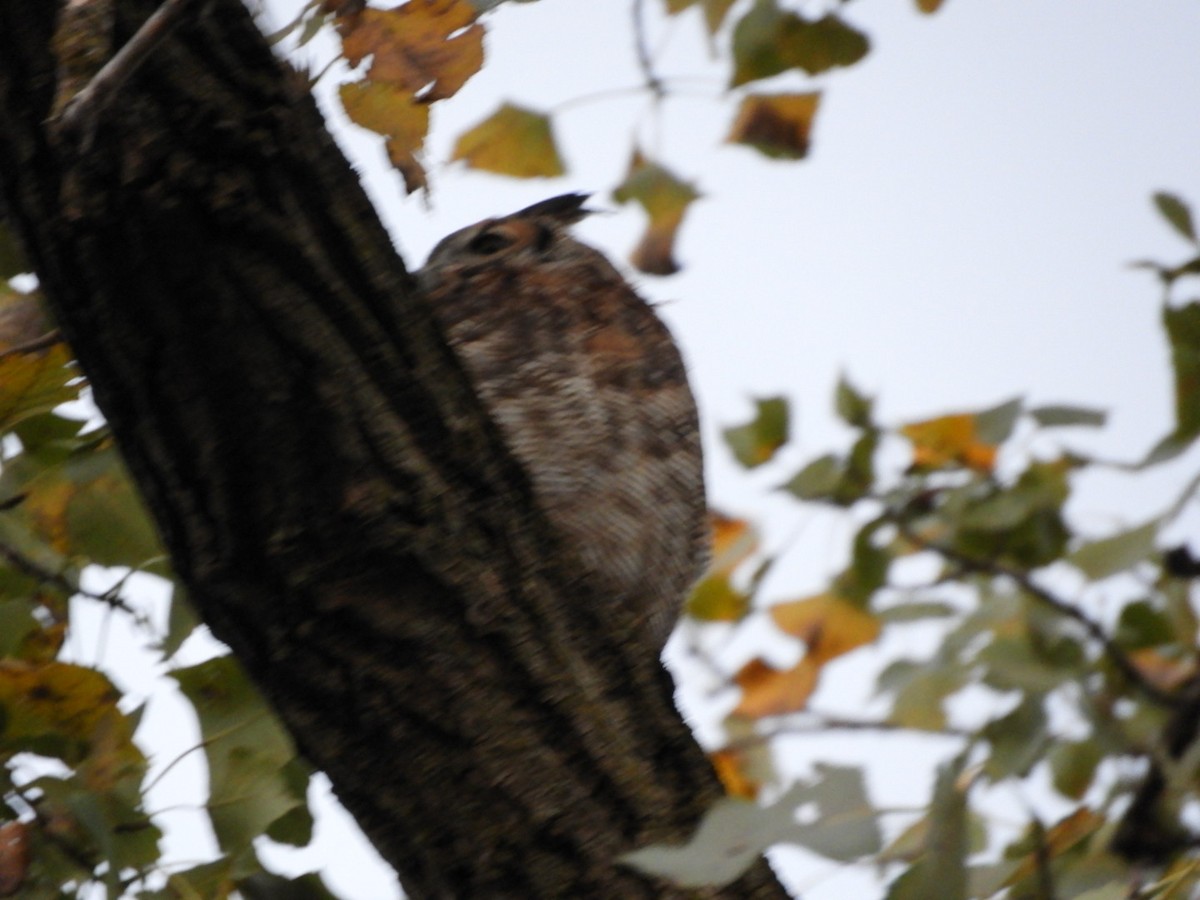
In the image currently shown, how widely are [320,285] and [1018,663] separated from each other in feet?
4.33

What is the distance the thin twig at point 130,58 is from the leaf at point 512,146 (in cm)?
88

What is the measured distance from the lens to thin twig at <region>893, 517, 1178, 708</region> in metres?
2.30

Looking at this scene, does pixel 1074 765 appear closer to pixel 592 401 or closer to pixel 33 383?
pixel 592 401

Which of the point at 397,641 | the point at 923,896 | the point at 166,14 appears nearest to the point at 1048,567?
the point at 923,896

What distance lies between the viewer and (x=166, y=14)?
0.94 meters

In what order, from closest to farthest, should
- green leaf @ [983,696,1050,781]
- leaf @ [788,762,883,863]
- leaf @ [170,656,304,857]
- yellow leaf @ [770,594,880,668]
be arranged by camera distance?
leaf @ [788,762,883,863]
leaf @ [170,656,304,857]
green leaf @ [983,696,1050,781]
yellow leaf @ [770,594,880,668]

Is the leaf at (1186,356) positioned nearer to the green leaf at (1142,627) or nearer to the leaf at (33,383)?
the green leaf at (1142,627)

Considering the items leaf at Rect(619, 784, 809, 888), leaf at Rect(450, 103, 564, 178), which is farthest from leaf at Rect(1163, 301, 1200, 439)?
leaf at Rect(619, 784, 809, 888)

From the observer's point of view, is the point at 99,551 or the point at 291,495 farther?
the point at 99,551

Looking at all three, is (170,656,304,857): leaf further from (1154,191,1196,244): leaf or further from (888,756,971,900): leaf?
(1154,191,1196,244): leaf

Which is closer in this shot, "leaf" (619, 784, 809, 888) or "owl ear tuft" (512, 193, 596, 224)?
"leaf" (619, 784, 809, 888)

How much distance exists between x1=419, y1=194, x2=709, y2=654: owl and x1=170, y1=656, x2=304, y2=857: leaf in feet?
1.41

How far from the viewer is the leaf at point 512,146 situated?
1.85 metres

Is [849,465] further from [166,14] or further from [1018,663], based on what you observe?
[166,14]
